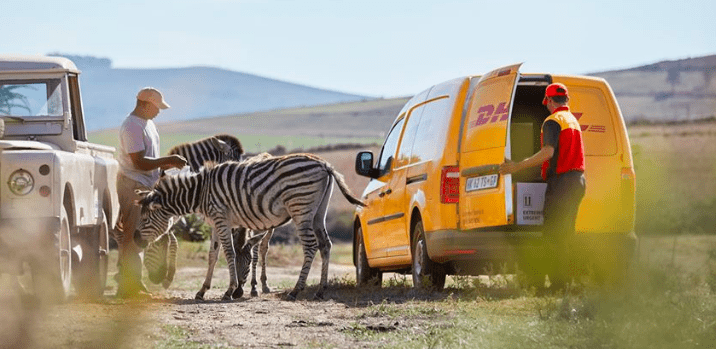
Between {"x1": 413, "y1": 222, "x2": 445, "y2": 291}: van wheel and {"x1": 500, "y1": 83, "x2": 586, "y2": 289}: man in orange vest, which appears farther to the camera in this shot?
{"x1": 413, "y1": 222, "x2": 445, "y2": 291}: van wheel

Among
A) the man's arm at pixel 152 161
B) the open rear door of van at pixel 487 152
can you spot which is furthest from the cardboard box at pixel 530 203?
the man's arm at pixel 152 161

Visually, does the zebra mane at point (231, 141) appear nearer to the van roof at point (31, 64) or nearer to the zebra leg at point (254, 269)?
the zebra leg at point (254, 269)

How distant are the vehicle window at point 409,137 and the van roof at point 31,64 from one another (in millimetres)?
3624

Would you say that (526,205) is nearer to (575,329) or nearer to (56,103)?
(575,329)

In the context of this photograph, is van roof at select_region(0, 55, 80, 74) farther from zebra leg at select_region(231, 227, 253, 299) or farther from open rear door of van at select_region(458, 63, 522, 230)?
open rear door of van at select_region(458, 63, 522, 230)

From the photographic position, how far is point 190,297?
15.8 m

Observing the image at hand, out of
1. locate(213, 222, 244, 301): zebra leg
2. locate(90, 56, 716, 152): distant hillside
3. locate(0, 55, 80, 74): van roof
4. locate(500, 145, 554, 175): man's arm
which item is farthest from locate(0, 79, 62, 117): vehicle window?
locate(90, 56, 716, 152): distant hillside

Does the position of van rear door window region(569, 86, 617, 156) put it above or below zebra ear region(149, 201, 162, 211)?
above

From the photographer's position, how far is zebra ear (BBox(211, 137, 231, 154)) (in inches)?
717

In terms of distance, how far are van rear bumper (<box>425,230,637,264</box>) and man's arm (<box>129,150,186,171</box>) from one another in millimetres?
3586

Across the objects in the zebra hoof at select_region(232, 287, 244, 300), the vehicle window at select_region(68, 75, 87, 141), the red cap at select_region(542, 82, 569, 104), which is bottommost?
the zebra hoof at select_region(232, 287, 244, 300)

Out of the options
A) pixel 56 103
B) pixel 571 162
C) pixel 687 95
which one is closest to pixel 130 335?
pixel 571 162

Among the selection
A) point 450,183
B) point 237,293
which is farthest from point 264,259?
point 450,183

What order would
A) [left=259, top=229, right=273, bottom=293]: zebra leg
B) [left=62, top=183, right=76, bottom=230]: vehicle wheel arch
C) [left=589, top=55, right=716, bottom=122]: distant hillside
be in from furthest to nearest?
[left=589, top=55, right=716, bottom=122]: distant hillside, [left=259, top=229, right=273, bottom=293]: zebra leg, [left=62, top=183, right=76, bottom=230]: vehicle wheel arch
